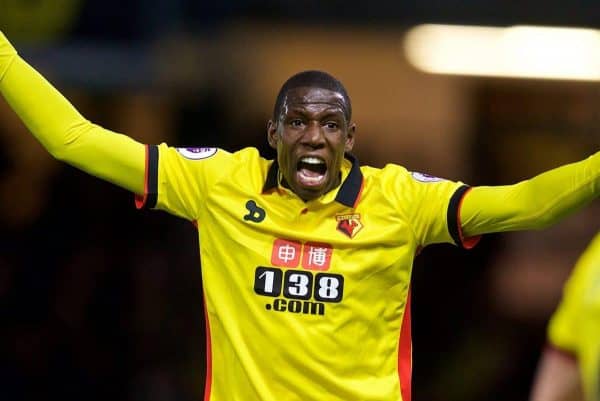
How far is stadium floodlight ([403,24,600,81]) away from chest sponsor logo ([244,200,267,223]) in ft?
17.0

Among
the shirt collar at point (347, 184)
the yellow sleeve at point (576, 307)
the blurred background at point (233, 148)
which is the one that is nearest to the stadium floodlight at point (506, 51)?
the blurred background at point (233, 148)

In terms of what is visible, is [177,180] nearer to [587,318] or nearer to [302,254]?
[302,254]

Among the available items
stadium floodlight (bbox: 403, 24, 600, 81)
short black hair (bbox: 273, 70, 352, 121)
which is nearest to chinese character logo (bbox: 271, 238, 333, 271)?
short black hair (bbox: 273, 70, 352, 121)

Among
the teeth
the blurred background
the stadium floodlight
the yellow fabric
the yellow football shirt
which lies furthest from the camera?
the stadium floodlight

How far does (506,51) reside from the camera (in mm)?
11367

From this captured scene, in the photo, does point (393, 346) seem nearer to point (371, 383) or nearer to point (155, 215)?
point (371, 383)

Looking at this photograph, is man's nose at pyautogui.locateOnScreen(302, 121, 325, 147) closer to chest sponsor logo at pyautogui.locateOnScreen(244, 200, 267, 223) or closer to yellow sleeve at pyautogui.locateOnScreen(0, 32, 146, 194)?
chest sponsor logo at pyautogui.locateOnScreen(244, 200, 267, 223)

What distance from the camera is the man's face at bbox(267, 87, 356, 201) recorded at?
5.98 metres

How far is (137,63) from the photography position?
414 inches

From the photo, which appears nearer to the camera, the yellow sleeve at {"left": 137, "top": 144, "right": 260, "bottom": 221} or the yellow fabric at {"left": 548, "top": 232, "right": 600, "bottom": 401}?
the yellow fabric at {"left": 548, "top": 232, "right": 600, "bottom": 401}

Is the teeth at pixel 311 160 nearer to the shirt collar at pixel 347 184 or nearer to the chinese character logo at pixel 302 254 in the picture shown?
the shirt collar at pixel 347 184

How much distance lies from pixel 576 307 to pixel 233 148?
20.8 ft

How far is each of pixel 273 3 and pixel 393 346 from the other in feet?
17.6

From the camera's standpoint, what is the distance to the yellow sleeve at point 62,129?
6012mm
